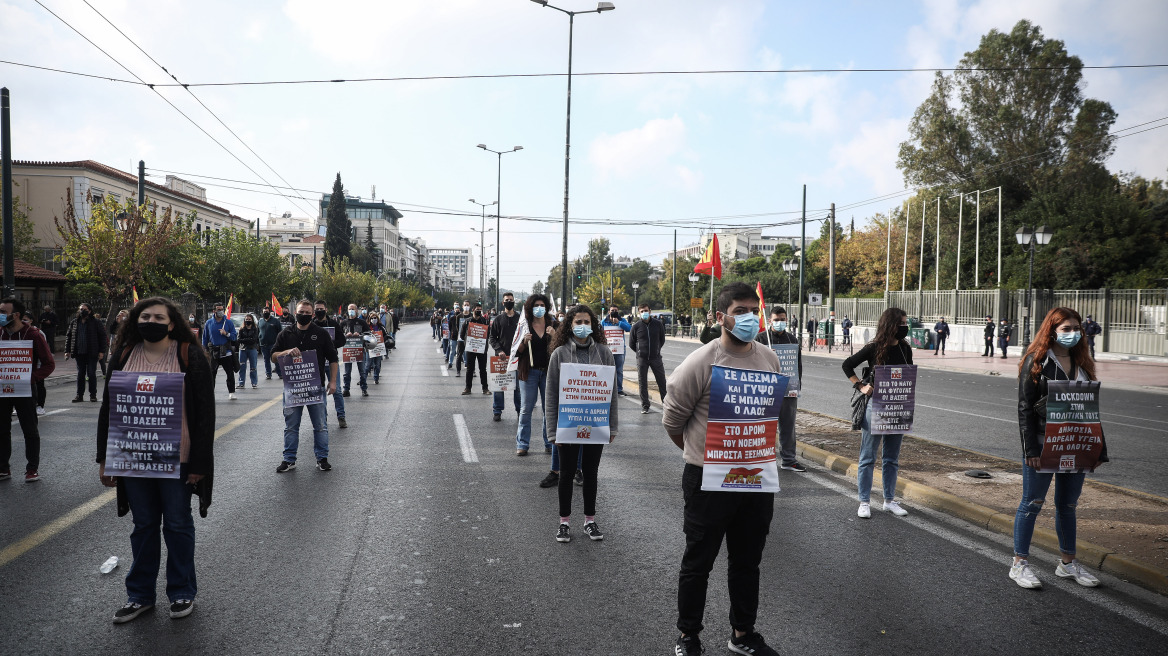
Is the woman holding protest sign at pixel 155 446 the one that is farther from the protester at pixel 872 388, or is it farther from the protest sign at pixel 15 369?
the protester at pixel 872 388

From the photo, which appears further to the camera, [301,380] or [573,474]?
[301,380]

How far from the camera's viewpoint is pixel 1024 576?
4.52 m

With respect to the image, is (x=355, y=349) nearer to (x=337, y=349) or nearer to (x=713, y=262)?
(x=337, y=349)

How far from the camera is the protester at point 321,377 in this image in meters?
7.55

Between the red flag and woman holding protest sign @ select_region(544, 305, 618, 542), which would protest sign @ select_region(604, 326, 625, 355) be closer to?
woman holding protest sign @ select_region(544, 305, 618, 542)

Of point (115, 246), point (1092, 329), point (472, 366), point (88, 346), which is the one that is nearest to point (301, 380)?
point (472, 366)

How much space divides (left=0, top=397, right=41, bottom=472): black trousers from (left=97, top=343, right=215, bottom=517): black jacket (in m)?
3.93

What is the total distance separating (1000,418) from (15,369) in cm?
1386

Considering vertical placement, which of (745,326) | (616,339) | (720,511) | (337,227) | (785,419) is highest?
(337,227)

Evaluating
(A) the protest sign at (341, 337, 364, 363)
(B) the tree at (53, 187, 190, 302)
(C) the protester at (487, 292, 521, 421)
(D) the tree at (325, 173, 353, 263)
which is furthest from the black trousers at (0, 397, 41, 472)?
Result: (D) the tree at (325, 173, 353, 263)

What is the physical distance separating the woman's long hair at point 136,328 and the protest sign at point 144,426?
217 mm

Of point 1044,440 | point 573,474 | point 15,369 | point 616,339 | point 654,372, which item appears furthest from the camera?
point 616,339

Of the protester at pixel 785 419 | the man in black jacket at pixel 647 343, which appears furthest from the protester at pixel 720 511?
the man in black jacket at pixel 647 343

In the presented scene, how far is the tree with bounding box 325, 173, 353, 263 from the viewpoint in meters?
95.7
